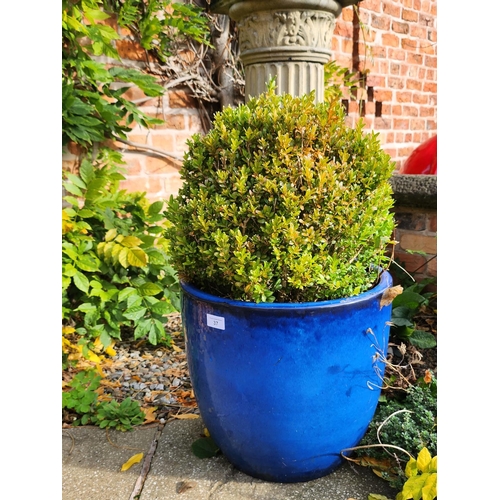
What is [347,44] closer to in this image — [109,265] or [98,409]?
[109,265]

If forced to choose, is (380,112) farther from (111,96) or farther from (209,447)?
(209,447)

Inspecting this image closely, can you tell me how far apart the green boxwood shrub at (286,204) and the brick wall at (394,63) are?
3.21 m

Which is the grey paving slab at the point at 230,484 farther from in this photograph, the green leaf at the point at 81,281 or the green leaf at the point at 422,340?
the green leaf at the point at 81,281

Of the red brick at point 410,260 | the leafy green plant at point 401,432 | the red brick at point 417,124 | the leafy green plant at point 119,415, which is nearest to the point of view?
the leafy green plant at point 401,432

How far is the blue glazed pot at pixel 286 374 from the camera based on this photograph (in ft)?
5.05

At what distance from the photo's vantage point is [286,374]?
61.6 inches

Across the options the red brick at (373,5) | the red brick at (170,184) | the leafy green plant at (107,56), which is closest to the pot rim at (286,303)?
the leafy green plant at (107,56)

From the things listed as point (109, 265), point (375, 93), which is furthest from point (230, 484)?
point (375, 93)

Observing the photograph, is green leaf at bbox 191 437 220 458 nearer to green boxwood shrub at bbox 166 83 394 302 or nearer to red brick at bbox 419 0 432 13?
green boxwood shrub at bbox 166 83 394 302

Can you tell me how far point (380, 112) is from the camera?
5.11 metres

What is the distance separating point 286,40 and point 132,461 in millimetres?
1865

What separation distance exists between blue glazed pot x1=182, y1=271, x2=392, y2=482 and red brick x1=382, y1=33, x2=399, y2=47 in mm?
3873

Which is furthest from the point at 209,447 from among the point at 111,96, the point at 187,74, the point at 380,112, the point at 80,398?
the point at 380,112

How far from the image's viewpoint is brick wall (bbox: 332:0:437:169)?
15.4ft
